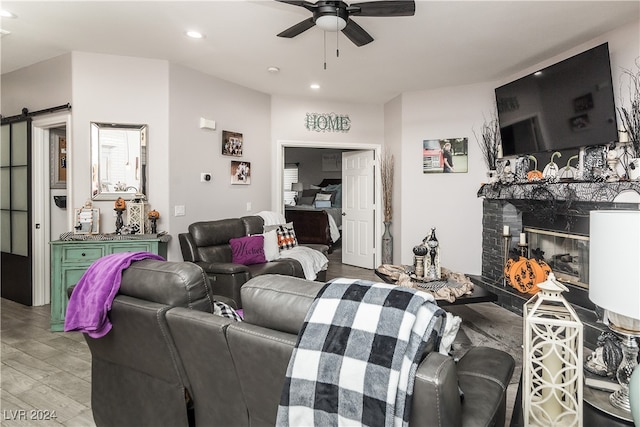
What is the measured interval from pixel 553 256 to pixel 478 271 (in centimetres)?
114

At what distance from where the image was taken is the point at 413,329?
1072 mm

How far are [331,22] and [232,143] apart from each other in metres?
2.70

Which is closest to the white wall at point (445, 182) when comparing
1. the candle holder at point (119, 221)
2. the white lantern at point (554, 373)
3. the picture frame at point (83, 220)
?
the candle holder at point (119, 221)

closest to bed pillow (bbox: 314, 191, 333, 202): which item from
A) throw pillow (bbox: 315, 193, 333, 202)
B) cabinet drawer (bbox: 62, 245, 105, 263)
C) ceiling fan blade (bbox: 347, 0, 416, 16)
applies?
throw pillow (bbox: 315, 193, 333, 202)

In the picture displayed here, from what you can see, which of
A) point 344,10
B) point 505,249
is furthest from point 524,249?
point 344,10

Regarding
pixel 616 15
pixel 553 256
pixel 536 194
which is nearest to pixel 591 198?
pixel 536 194

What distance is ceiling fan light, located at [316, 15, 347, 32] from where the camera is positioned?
266 cm

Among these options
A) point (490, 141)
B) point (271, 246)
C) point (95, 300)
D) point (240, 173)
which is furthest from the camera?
point (240, 173)

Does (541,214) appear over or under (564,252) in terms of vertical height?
over

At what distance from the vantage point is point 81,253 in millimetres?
3627

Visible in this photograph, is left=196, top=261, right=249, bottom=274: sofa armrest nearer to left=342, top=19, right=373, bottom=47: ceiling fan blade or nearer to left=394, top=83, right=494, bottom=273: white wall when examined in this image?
left=342, top=19, right=373, bottom=47: ceiling fan blade

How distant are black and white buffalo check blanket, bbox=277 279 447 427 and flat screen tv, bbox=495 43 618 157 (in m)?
3.30

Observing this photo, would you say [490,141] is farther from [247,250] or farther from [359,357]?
[359,357]

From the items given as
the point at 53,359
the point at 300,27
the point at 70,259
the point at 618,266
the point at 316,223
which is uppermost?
the point at 300,27
